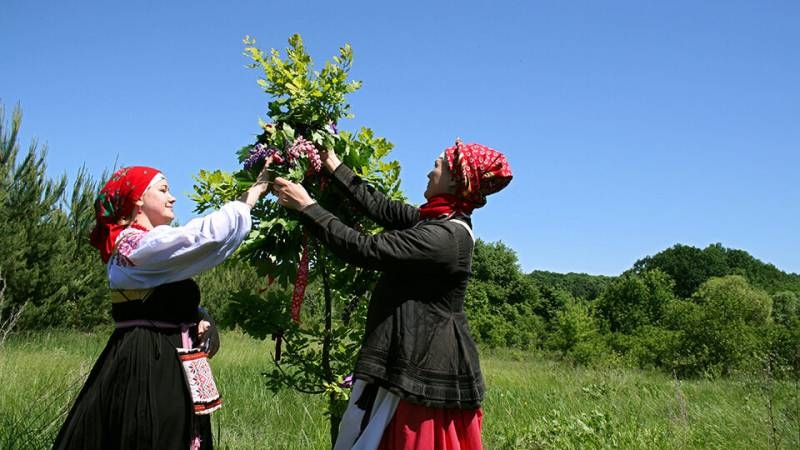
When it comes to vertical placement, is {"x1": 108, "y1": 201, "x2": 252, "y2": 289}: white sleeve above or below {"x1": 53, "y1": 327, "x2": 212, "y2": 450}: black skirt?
above

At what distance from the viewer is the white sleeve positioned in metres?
2.35

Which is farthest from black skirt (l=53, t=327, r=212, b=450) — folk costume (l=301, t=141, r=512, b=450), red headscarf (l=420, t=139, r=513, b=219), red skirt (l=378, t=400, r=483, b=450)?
red headscarf (l=420, t=139, r=513, b=219)

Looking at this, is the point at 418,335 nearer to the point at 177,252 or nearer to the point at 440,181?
the point at 440,181

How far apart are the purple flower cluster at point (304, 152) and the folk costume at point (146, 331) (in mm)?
501

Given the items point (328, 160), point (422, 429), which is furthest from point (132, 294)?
point (422, 429)

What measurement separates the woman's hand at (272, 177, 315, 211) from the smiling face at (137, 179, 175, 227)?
48 centimetres

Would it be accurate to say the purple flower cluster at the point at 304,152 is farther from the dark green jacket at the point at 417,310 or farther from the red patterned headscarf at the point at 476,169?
the red patterned headscarf at the point at 476,169

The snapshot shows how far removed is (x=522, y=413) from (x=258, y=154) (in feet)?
16.5

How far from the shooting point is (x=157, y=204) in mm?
2561

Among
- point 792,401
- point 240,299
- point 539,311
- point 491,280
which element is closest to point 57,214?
point 240,299

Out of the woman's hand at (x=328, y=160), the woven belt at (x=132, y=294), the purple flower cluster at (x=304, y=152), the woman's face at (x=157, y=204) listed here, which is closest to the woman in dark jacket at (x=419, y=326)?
the purple flower cluster at (x=304, y=152)

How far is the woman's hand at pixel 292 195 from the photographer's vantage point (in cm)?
274

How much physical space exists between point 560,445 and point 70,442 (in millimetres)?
3778

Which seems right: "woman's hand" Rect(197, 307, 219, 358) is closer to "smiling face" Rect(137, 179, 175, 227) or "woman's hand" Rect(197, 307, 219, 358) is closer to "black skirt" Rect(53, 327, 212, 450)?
"black skirt" Rect(53, 327, 212, 450)
